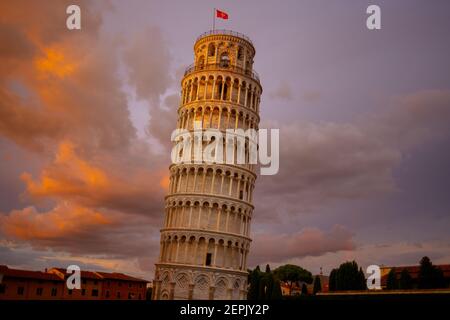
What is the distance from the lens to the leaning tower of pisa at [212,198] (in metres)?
48.7

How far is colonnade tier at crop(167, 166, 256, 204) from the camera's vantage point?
168 ft

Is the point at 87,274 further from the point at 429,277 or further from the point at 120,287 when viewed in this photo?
the point at 429,277

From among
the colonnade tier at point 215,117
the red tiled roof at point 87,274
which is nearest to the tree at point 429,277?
the colonnade tier at point 215,117

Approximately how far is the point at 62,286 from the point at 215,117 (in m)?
44.8

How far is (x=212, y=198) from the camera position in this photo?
5038cm

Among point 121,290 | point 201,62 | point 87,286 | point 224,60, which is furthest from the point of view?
point 121,290

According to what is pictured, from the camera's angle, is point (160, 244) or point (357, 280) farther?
point (357, 280)

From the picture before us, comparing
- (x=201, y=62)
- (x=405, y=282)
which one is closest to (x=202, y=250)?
(x=201, y=62)

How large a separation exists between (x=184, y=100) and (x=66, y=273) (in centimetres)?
4480

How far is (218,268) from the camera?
159 ft

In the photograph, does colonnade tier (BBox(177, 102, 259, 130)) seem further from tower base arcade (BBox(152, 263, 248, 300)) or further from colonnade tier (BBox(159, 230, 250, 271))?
tower base arcade (BBox(152, 263, 248, 300))
